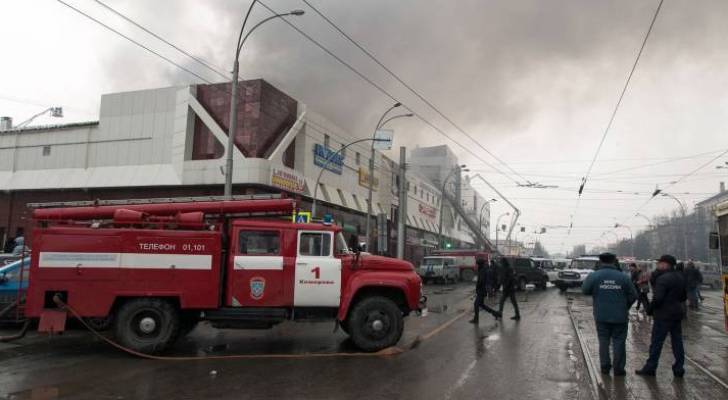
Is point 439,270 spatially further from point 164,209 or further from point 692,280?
point 164,209

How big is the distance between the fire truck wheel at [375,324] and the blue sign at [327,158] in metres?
24.7

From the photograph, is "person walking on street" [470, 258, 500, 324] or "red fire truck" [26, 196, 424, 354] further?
"person walking on street" [470, 258, 500, 324]

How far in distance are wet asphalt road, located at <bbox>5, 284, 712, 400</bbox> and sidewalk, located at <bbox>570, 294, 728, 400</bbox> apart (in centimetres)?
47

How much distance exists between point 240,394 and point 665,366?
6.70 metres

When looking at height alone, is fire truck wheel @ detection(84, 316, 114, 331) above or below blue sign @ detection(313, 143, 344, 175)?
below

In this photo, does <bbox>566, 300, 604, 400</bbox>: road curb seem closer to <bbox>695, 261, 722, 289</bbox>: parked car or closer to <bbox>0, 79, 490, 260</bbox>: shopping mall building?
<bbox>0, 79, 490, 260</bbox>: shopping mall building

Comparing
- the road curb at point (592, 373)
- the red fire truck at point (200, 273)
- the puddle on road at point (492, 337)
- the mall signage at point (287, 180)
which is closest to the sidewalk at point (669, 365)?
the road curb at point (592, 373)

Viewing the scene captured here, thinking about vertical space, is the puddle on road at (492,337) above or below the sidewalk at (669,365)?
below

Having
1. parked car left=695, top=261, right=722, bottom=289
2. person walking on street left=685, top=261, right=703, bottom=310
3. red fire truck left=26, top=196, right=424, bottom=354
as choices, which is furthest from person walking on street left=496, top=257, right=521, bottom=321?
parked car left=695, top=261, right=722, bottom=289

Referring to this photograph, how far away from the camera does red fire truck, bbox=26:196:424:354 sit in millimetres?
8945

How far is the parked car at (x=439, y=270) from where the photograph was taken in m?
35.4

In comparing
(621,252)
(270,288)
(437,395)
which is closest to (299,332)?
(270,288)

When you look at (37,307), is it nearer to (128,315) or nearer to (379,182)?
(128,315)

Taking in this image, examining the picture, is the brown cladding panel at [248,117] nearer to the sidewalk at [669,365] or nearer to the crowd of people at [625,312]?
the sidewalk at [669,365]
